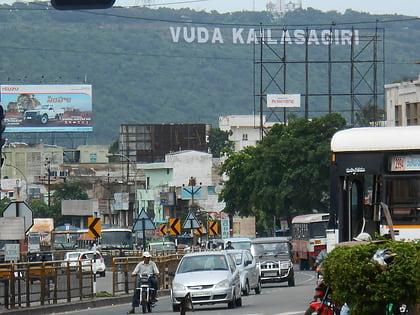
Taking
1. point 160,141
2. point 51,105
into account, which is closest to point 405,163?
point 51,105

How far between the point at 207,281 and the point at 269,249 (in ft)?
61.1

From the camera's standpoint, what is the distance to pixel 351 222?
73.4ft

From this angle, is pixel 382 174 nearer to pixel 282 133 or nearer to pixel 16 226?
pixel 16 226

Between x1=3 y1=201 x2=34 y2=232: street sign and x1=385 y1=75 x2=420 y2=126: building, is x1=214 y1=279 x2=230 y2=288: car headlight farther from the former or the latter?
x1=385 y1=75 x2=420 y2=126: building

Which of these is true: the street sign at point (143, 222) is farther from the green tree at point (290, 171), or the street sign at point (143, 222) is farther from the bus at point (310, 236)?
the green tree at point (290, 171)

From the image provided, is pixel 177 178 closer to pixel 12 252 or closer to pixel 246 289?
pixel 246 289

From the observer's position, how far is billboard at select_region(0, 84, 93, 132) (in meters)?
173

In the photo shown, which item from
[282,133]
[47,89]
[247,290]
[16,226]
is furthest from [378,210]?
[47,89]

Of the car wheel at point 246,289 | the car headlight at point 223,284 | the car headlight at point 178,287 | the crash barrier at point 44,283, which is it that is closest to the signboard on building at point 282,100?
the crash barrier at point 44,283

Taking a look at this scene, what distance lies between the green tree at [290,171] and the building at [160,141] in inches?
3121

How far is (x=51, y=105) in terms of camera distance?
174 metres

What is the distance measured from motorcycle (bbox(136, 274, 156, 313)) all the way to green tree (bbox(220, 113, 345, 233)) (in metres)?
52.1

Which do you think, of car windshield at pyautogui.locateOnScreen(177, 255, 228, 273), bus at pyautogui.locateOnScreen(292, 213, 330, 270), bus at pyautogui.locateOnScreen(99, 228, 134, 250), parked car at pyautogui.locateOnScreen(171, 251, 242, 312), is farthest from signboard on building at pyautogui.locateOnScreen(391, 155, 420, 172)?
bus at pyautogui.locateOnScreen(99, 228, 134, 250)

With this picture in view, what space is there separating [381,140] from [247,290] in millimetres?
16066
